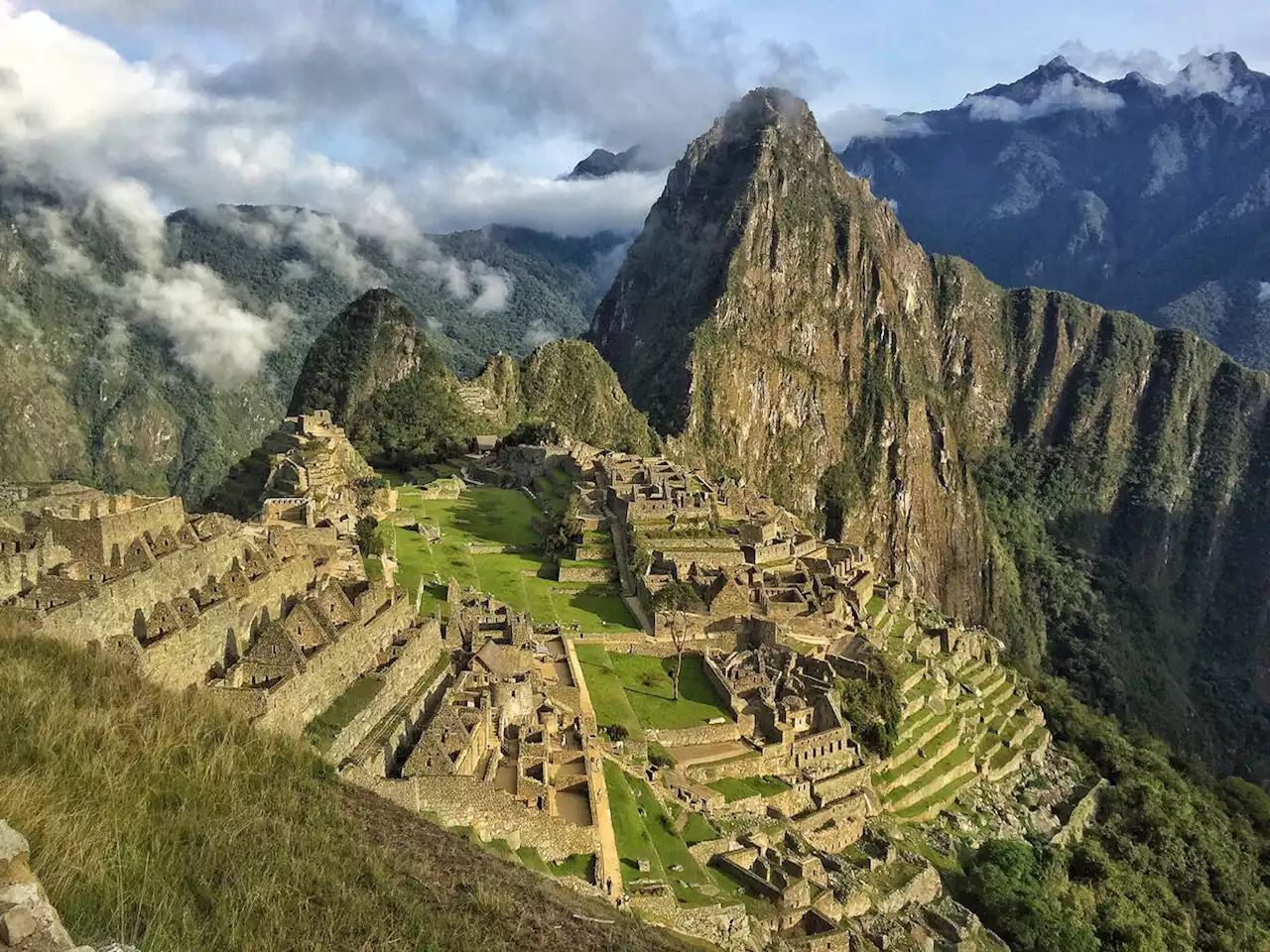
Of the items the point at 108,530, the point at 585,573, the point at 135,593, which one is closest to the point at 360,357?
the point at 585,573

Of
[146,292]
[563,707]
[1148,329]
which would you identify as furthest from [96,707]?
[1148,329]

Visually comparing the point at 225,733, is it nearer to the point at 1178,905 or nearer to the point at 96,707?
the point at 96,707

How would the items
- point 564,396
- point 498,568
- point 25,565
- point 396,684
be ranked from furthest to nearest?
point 564,396, point 498,568, point 396,684, point 25,565

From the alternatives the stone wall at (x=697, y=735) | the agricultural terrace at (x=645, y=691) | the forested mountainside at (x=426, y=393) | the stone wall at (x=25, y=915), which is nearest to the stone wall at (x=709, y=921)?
the agricultural terrace at (x=645, y=691)

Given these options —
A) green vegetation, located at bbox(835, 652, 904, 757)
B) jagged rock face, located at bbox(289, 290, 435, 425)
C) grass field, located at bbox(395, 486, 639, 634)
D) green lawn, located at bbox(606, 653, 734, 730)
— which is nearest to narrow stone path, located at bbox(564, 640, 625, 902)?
green lawn, located at bbox(606, 653, 734, 730)

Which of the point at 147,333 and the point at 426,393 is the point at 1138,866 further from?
the point at 147,333
